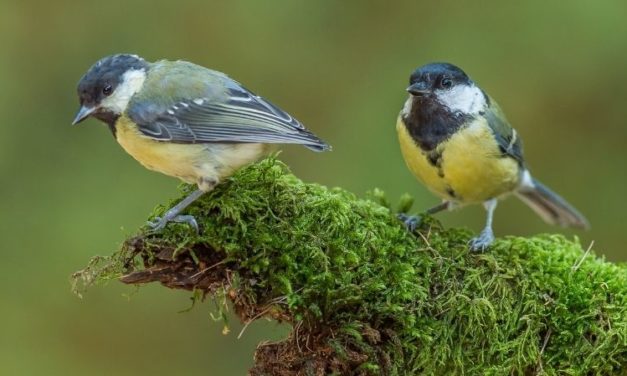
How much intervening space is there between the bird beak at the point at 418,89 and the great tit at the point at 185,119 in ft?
1.63

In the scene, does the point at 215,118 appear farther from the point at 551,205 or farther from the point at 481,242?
the point at 551,205

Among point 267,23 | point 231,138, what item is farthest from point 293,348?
point 267,23

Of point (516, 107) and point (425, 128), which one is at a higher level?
point (425, 128)

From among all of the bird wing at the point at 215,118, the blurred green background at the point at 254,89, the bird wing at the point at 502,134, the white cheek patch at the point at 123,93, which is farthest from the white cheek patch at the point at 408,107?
the blurred green background at the point at 254,89

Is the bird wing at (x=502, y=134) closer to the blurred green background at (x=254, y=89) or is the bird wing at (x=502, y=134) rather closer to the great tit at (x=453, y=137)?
the great tit at (x=453, y=137)

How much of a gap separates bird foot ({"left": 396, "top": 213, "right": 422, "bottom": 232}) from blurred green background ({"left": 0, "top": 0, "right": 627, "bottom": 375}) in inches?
88.8

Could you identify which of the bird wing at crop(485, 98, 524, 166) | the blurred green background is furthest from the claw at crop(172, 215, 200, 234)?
the blurred green background

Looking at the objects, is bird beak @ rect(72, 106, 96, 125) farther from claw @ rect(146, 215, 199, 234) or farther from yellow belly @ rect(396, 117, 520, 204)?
yellow belly @ rect(396, 117, 520, 204)

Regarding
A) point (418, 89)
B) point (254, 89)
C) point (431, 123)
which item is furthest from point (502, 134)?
point (254, 89)


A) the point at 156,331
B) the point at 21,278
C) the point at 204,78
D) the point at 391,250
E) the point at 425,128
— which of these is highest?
the point at 204,78

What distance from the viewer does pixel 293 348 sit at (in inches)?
102

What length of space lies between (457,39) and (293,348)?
136 inches

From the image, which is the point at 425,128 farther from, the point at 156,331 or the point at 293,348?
A: the point at 156,331

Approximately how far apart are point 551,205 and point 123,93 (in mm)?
2127
